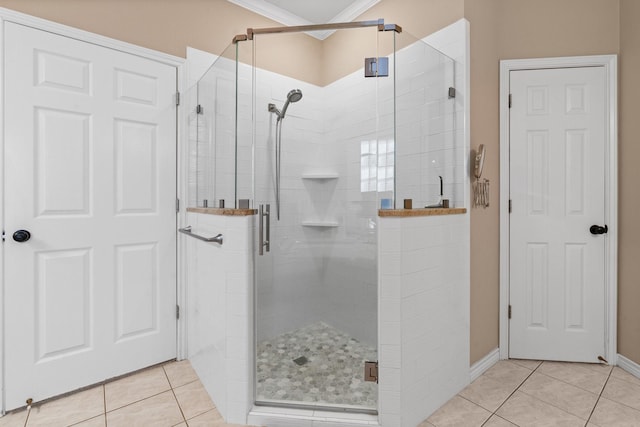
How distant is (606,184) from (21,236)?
3504 mm

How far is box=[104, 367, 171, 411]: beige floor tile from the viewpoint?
1.81 metres

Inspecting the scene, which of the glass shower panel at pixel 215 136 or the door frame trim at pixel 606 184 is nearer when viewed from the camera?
the glass shower panel at pixel 215 136

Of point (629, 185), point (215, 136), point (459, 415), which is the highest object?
point (215, 136)

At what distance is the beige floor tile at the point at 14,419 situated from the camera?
161 cm

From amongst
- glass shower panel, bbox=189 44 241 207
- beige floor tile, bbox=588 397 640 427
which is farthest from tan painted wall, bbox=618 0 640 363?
glass shower panel, bbox=189 44 241 207

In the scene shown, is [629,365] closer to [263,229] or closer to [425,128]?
[425,128]

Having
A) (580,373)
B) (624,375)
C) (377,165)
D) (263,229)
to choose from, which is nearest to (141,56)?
(263,229)

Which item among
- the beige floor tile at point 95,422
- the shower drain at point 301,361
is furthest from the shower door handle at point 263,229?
the beige floor tile at point 95,422

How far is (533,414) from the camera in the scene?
5.60 ft

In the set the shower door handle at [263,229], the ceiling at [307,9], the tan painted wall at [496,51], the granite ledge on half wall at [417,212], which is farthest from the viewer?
the ceiling at [307,9]

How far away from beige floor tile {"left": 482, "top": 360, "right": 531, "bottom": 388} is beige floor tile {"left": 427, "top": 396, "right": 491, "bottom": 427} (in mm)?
381

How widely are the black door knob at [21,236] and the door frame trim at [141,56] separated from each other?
7 cm

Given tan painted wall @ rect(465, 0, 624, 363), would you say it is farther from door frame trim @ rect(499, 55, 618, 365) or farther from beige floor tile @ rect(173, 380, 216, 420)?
beige floor tile @ rect(173, 380, 216, 420)

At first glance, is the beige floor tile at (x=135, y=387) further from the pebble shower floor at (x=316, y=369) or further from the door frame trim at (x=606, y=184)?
the door frame trim at (x=606, y=184)
